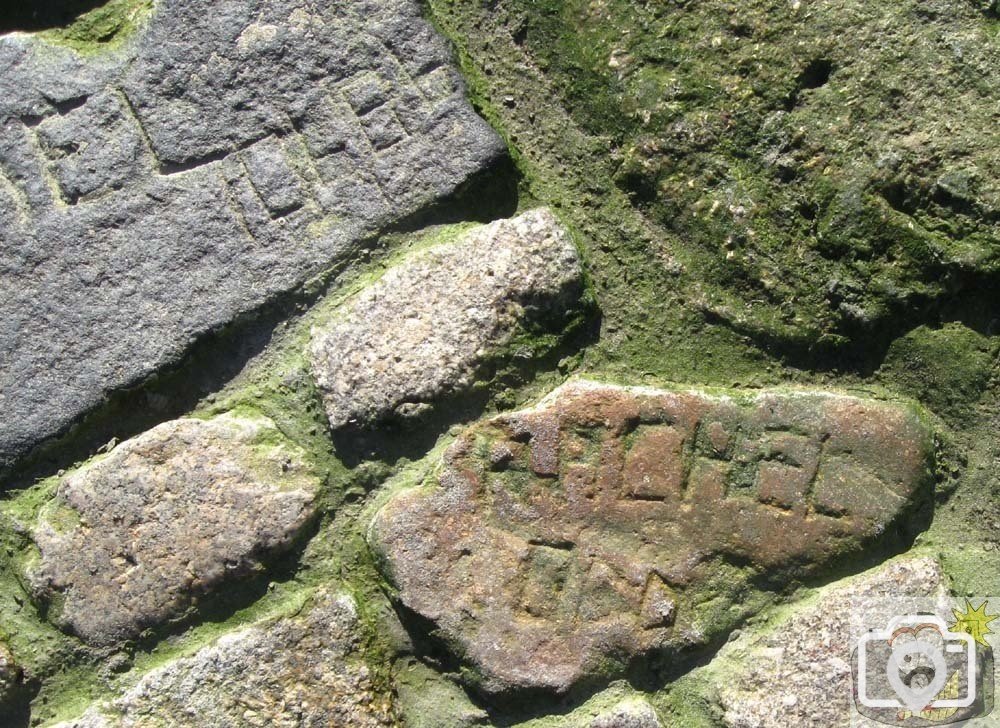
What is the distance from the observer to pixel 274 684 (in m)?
1.17

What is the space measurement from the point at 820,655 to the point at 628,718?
0.23 metres

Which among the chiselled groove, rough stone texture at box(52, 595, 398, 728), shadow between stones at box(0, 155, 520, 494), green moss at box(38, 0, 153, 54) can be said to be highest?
green moss at box(38, 0, 153, 54)

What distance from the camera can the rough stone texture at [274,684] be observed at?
117 cm

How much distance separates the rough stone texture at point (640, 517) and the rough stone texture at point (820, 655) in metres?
0.05

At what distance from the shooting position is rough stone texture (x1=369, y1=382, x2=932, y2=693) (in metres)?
1.12

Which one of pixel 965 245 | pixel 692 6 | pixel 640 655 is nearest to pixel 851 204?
pixel 965 245

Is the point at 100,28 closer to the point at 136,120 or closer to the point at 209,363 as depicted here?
the point at 136,120

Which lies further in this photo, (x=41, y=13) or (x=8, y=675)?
(x=41, y=13)

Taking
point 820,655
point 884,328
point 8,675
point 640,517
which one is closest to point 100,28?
point 8,675

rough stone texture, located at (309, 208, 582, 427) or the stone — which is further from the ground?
rough stone texture, located at (309, 208, 582, 427)

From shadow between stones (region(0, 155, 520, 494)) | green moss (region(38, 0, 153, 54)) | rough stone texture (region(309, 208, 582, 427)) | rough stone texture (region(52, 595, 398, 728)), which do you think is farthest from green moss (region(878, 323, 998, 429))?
green moss (region(38, 0, 153, 54))

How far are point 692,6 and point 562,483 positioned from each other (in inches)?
23.0

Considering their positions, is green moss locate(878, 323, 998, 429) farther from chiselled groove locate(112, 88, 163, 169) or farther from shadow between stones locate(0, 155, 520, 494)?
chiselled groove locate(112, 88, 163, 169)

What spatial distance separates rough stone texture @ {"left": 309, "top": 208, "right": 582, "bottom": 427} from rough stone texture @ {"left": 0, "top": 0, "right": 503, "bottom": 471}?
81 millimetres
